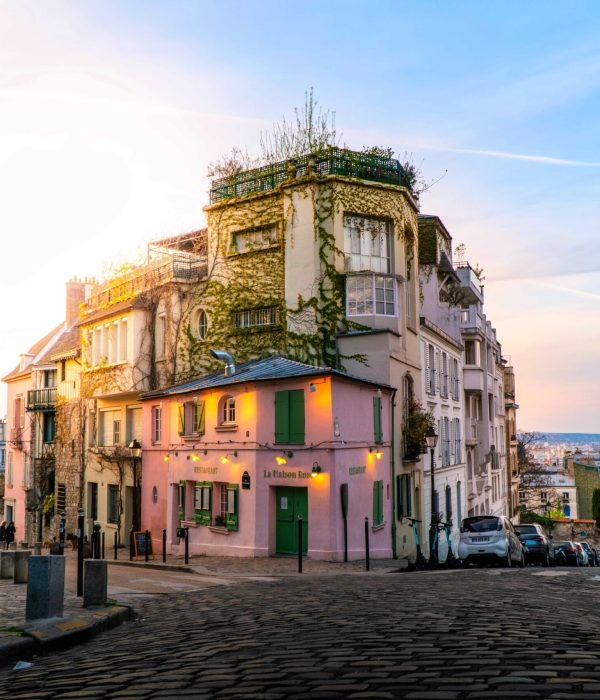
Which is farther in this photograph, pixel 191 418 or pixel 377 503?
pixel 191 418

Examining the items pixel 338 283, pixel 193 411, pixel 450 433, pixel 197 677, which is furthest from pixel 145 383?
pixel 197 677

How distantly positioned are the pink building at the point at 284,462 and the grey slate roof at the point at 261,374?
0.05 meters

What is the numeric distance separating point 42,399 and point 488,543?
2936 cm

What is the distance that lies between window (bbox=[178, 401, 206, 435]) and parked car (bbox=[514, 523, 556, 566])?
10704 mm

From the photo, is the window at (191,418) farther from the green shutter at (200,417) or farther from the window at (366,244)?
the window at (366,244)

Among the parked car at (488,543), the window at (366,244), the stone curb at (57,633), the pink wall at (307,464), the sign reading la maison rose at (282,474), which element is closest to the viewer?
the stone curb at (57,633)

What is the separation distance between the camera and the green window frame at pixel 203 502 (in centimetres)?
2322

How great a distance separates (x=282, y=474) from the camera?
2156 centimetres

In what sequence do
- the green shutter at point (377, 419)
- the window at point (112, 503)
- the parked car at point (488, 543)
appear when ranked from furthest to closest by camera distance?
the window at point (112, 503)
the green shutter at point (377, 419)
the parked car at point (488, 543)

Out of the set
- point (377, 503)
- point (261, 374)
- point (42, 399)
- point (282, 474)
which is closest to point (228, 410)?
point (261, 374)

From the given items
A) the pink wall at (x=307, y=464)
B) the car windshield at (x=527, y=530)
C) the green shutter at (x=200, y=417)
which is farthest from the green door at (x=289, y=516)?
the car windshield at (x=527, y=530)

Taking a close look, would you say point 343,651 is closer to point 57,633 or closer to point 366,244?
point 57,633

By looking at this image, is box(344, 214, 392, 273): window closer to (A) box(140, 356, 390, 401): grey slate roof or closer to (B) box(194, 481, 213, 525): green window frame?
(A) box(140, 356, 390, 401): grey slate roof

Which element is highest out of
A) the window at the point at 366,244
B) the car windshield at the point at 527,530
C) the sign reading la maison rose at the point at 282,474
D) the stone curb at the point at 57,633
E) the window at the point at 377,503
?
the window at the point at 366,244
